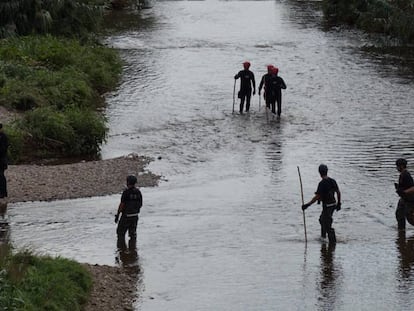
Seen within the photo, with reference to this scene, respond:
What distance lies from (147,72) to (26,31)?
Answer: 17.1ft

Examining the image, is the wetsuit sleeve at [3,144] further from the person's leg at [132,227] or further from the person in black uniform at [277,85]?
the person in black uniform at [277,85]

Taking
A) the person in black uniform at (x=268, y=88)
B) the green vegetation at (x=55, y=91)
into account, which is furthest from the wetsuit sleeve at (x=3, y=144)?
the person in black uniform at (x=268, y=88)

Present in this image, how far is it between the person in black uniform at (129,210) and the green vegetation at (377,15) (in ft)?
92.1

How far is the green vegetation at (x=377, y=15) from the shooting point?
41969mm

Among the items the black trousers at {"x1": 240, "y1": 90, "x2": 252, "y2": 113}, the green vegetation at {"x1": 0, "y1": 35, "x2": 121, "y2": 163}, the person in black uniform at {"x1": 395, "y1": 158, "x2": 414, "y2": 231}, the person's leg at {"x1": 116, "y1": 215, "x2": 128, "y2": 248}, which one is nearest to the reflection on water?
the person in black uniform at {"x1": 395, "y1": 158, "x2": 414, "y2": 231}

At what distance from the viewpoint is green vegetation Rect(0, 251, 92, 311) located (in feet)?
38.3

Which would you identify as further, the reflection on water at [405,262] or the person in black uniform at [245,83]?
the person in black uniform at [245,83]

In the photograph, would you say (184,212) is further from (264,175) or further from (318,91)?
(318,91)

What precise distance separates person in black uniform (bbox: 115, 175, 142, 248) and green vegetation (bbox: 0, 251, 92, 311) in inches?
87.9

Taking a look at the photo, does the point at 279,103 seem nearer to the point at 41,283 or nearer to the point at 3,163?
the point at 3,163

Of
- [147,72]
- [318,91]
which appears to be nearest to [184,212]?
[318,91]

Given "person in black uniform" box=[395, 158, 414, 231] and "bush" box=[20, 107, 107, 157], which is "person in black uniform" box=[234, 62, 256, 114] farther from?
"person in black uniform" box=[395, 158, 414, 231]

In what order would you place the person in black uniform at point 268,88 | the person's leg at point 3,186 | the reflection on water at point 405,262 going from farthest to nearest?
the person in black uniform at point 268,88, the person's leg at point 3,186, the reflection on water at point 405,262

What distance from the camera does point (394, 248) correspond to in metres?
15.8
